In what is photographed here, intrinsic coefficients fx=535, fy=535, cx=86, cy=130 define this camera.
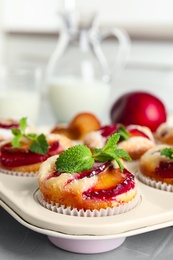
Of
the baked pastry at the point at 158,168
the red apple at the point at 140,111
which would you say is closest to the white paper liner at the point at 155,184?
the baked pastry at the point at 158,168

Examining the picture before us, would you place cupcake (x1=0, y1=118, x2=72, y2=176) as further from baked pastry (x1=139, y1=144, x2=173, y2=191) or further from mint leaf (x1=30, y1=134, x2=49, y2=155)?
baked pastry (x1=139, y1=144, x2=173, y2=191)

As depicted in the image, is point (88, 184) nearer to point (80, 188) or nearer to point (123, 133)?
point (80, 188)

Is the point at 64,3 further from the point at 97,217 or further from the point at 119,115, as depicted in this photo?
the point at 97,217

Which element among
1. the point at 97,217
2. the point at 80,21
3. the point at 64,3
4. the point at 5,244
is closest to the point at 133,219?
the point at 97,217

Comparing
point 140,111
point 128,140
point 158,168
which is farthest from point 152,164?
point 140,111

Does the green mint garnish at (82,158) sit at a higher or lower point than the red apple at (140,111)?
higher

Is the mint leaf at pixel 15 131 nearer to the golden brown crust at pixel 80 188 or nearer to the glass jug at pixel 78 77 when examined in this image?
the golden brown crust at pixel 80 188
